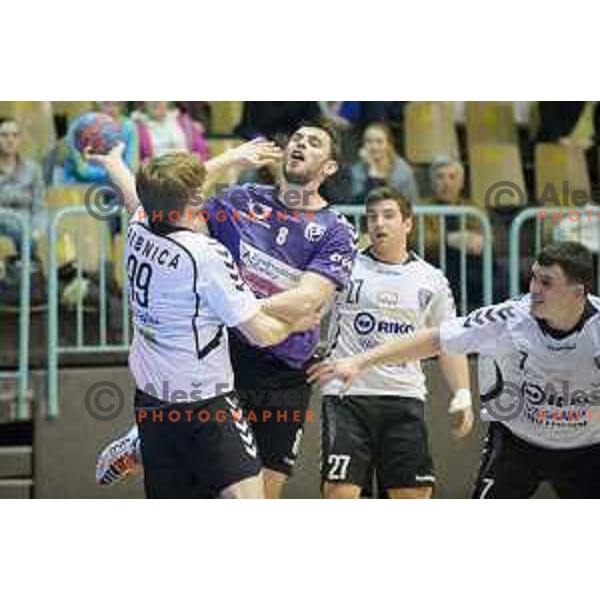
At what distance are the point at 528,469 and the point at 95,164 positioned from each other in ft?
6.02

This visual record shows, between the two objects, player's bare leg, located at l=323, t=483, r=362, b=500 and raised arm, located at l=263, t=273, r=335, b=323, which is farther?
player's bare leg, located at l=323, t=483, r=362, b=500

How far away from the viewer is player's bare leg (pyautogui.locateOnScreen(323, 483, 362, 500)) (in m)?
6.57

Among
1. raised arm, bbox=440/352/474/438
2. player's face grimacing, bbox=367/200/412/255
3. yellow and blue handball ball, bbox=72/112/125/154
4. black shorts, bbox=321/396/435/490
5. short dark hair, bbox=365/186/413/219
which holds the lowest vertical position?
black shorts, bbox=321/396/435/490

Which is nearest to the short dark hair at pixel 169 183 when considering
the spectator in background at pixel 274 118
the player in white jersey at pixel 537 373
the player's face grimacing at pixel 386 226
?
the spectator in background at pixel 274 118

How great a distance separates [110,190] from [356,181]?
33.6 inches

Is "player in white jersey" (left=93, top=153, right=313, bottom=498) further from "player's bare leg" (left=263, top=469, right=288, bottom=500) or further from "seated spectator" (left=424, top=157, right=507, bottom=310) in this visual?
"seated spectator" (left=424, top=157, right=507, bottom=310)

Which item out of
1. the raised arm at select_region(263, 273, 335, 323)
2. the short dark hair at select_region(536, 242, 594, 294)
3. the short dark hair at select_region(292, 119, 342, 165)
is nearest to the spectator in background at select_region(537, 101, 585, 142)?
the short dark hair at select_region(536, 242, 594, 294)

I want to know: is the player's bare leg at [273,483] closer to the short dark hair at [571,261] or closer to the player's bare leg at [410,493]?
the player's bare leg at [410,493]

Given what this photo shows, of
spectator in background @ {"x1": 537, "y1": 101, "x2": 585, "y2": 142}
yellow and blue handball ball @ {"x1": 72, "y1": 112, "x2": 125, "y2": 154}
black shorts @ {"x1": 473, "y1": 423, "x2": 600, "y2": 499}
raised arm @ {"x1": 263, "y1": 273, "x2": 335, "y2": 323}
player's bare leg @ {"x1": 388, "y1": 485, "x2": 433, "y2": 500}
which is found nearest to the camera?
raised arm @ {"x1": 263, "y1": 273, "x2": 335, "y2": 323}

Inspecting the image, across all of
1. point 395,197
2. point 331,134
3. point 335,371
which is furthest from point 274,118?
point 335,371

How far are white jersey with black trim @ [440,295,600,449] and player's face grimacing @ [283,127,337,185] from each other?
0.68 meters

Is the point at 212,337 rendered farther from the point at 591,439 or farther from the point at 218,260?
the point at 591,439

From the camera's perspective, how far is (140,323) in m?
6.43

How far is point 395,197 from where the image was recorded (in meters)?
6.66
